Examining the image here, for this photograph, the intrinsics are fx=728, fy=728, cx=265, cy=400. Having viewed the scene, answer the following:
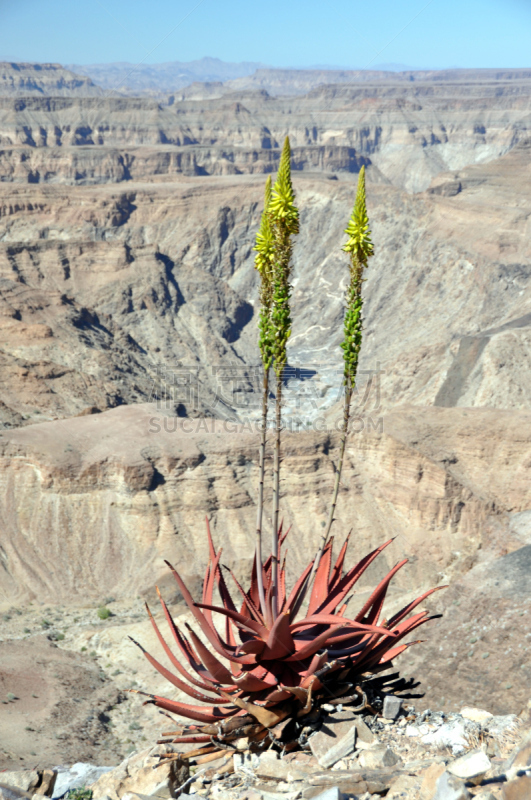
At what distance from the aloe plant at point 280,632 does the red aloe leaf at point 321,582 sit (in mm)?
13

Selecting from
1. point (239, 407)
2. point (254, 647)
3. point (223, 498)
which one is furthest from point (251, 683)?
point (239, 407)

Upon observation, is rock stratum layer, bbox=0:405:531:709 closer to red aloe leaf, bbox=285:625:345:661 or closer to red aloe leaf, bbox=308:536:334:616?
red aloe leaf, bbox=308:536:334:616

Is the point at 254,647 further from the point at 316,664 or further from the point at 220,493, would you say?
the point at 220,493

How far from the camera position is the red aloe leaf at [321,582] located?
29.5 feet

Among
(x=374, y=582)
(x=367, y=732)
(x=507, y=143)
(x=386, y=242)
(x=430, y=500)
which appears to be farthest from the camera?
(x=507, y=143)

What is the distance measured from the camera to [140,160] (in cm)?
14062

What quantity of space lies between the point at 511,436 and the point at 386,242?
177 ft

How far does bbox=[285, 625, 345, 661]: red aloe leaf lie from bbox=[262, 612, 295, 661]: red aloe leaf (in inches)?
3.7

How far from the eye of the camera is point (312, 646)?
7.64m

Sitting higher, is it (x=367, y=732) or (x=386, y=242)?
(x=367, y=732)

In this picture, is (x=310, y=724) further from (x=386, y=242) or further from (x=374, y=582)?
(x=386, y=242)

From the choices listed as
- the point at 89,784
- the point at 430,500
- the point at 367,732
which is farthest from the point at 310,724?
the point at 430,500

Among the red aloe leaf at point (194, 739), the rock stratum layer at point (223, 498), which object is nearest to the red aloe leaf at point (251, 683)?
the red aloe leaf at point (194, 739)

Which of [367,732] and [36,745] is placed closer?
[367,732]
